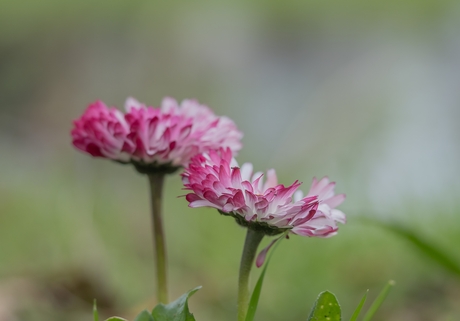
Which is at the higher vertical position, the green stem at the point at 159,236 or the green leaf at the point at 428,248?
the green leaf at the point at 428,248

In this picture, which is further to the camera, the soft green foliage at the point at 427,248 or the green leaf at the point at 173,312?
the soft green foliage at the point at 427,248

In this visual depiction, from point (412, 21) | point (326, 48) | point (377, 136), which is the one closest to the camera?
point (377, 136)

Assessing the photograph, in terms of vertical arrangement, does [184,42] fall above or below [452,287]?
above

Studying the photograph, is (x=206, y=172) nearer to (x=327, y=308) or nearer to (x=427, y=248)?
(x=327, y=308)

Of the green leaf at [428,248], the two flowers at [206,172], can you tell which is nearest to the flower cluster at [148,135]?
the two flowers at [206,172]

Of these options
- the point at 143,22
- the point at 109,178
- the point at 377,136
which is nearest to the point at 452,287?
the point at 377,136

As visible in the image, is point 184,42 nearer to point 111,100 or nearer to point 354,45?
point 111,100

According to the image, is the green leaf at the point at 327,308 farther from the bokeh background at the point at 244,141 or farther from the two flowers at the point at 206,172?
the bokeh background at the point at 244,141
